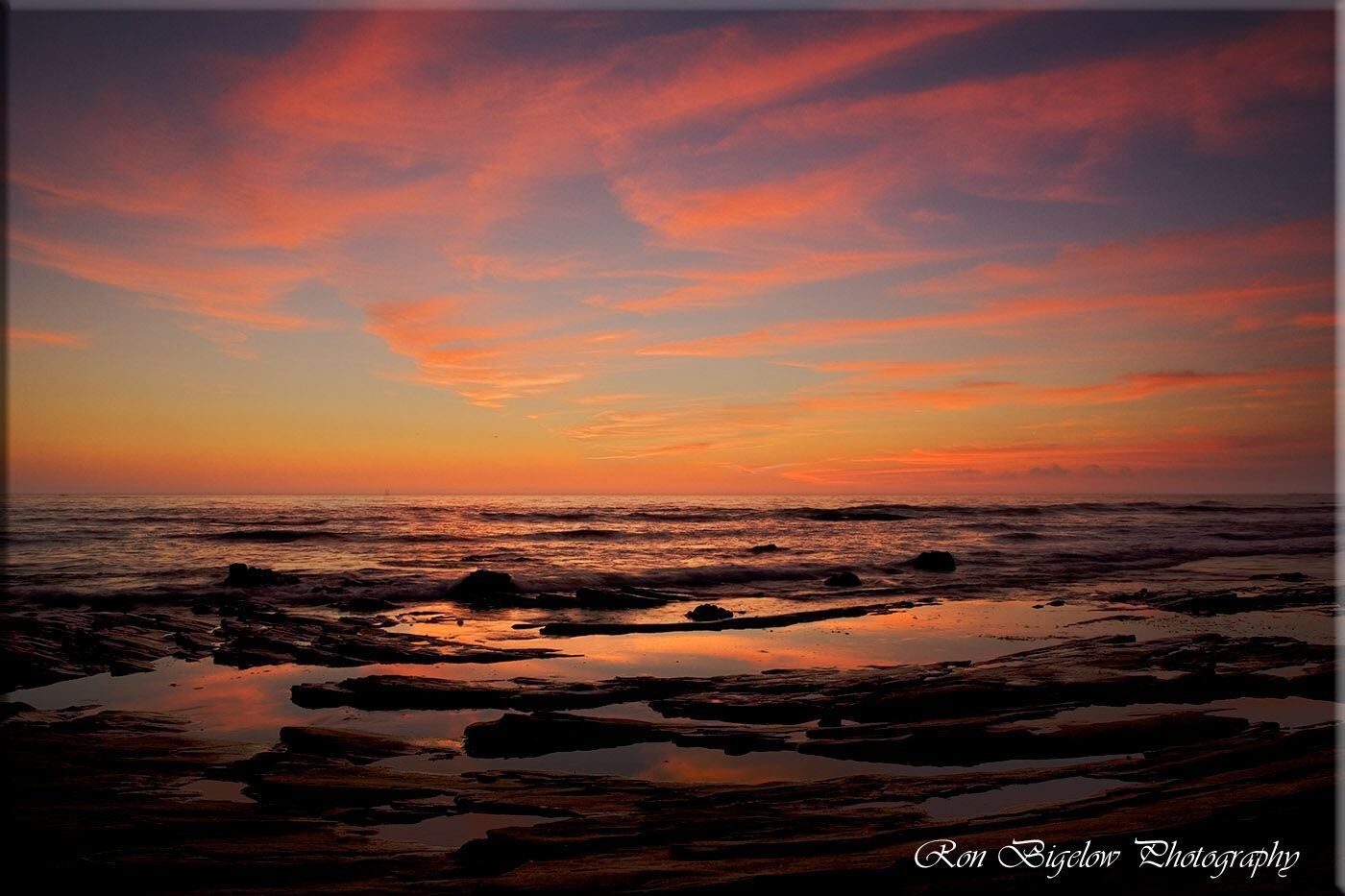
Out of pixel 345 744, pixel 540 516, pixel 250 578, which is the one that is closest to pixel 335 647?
pixel 345 744

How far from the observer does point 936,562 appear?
31.1m

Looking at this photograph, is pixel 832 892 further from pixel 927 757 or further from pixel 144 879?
pixel 144 879

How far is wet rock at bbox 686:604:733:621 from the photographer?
18.6 metres

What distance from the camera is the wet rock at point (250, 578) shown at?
81.2 ft

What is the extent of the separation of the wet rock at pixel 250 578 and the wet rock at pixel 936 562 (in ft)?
78.0

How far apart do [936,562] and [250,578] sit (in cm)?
2538

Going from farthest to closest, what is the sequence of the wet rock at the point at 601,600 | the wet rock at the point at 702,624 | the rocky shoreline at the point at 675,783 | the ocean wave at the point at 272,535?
the ocean wave at the point at 272,535 < the wet rock at the point at 601,600 < the wet rock at the point at 702,624 < the rocky shoreline at the point at 675,783

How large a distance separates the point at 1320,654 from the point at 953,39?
438 inches

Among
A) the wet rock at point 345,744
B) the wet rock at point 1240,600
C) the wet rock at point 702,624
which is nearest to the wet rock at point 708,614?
the wet rock at point 702,624

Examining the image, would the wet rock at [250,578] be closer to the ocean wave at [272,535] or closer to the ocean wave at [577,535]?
the ocean wave at [272,535]

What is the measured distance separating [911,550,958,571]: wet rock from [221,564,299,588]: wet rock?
23765mm

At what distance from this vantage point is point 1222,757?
6.97 metres

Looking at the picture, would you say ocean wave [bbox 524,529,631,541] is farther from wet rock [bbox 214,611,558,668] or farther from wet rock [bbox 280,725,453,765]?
wet rock [bbox 280,725,453,765]

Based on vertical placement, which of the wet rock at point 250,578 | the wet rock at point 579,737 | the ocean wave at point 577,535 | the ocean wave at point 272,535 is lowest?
the ocean wave at point 577,535
